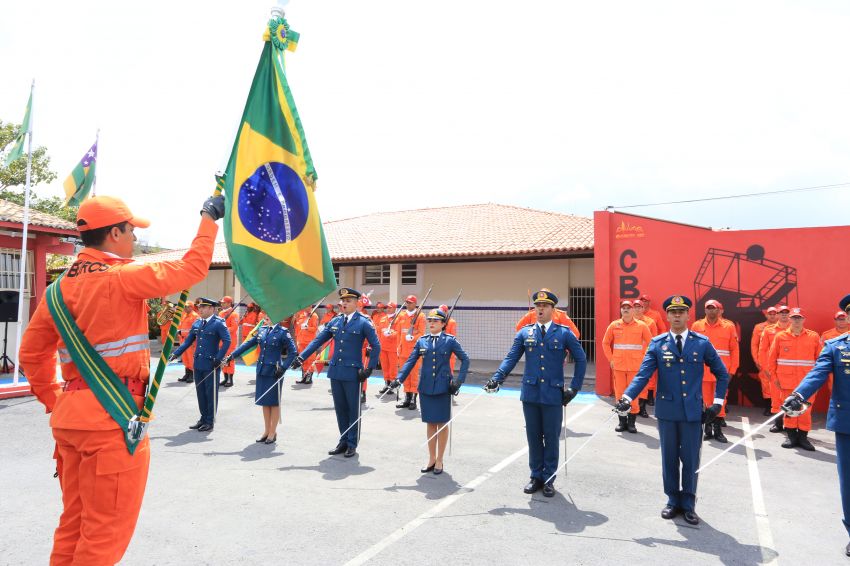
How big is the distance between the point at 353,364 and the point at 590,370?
1005 centimetres

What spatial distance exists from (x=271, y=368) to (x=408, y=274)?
11883mm

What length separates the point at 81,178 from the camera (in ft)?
38.3

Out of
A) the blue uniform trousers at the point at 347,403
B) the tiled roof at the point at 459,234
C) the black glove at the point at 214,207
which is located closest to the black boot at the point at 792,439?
the blue uniform trousers at the point at 347,403

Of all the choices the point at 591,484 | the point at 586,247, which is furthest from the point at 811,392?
the point at 586,247

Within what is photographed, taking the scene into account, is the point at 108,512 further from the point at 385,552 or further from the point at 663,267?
the point at 663,267

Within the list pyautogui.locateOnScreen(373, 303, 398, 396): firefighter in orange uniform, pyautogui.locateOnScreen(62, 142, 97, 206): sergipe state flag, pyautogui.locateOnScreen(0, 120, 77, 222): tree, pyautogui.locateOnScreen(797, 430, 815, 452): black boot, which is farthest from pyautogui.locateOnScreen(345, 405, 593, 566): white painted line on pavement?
pyautogui.locateOnScreen(0, 120, 77, 222): tree

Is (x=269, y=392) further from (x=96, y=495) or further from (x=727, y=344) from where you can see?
(x=727, y=344)

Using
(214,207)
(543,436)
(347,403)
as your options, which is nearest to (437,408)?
(543,436)

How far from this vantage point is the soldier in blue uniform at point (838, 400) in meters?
4.34

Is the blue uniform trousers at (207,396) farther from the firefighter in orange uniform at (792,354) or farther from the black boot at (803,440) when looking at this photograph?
the firefighter in orange uniform at (792,354)

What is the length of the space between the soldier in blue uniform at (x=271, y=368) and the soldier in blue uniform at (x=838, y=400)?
18.5ft

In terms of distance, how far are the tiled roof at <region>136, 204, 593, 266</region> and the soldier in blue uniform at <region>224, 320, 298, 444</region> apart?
8.75m

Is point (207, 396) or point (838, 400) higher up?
point (838, 400)

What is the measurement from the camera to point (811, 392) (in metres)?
4.52
